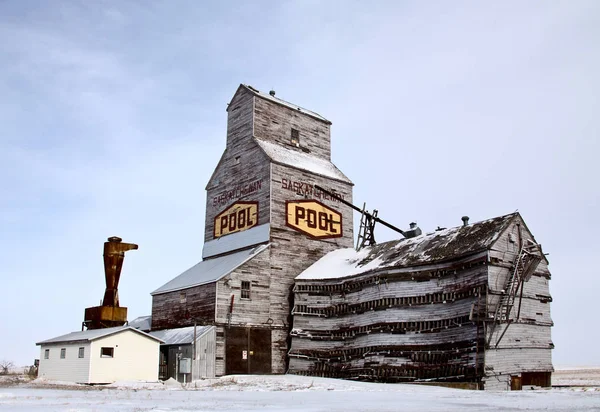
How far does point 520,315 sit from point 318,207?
17.6m

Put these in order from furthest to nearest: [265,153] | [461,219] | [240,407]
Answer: [265,153], [461,219], [240,407]

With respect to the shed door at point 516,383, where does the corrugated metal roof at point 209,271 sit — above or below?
above

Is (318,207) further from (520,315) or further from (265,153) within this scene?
(520,315)

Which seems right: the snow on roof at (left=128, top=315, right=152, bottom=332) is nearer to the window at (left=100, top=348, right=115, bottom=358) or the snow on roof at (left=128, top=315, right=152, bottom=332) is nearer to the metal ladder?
the window at (left=100, top=348, right=115, bottom=358)

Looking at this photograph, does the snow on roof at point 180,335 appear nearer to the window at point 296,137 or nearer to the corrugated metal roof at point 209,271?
the corrugated metal roof at point 209,271

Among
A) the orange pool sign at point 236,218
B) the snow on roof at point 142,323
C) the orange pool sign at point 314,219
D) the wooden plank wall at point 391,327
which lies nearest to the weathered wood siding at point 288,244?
the orange pool sign at point 314,219

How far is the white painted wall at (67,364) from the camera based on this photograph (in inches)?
1375

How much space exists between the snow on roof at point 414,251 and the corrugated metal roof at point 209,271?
160 inches

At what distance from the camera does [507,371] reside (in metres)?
31.5

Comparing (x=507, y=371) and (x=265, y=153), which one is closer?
(x=507, y=371)

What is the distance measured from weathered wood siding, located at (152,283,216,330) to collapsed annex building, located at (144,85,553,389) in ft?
0.41

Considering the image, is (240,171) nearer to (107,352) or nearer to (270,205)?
(270,205)

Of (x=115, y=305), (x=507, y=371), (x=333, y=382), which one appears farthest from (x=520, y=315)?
(x=115, y=305)

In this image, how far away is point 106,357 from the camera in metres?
35.2
